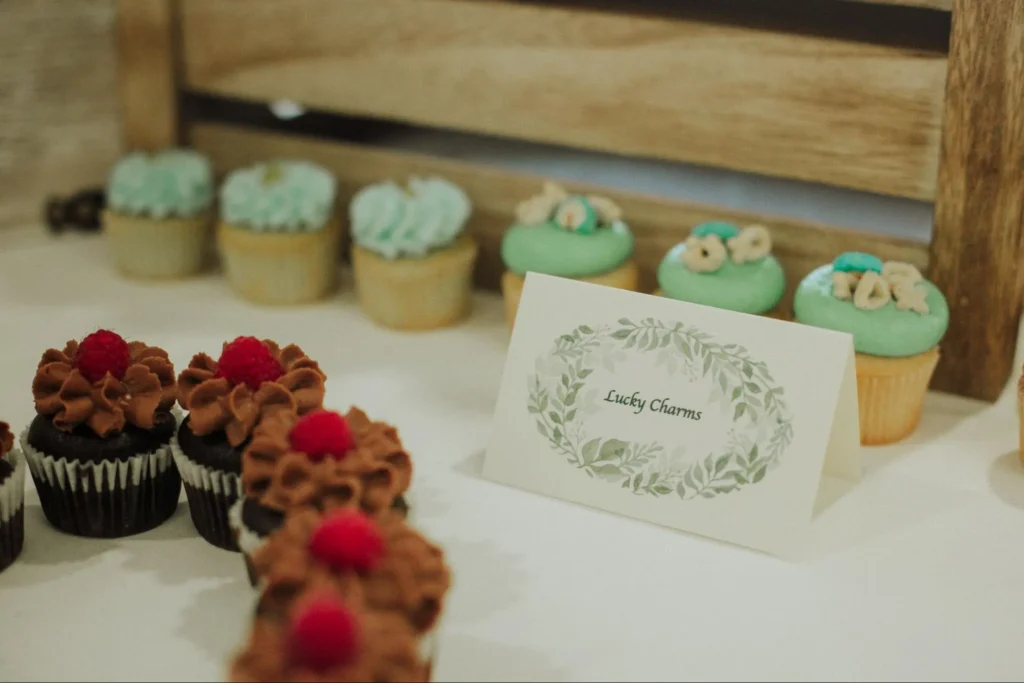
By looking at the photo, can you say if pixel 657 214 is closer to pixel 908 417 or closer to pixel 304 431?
pixel 908 417

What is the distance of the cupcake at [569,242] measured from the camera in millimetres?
1686

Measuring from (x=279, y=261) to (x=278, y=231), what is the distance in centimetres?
5

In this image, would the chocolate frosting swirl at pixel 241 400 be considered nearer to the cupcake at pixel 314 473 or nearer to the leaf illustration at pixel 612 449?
the cupcake at pixel 314 473

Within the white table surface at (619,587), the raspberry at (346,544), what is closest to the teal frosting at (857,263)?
the white table surface at (619,587)

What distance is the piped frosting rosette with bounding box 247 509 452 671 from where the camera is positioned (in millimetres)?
947

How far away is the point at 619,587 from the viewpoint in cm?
124

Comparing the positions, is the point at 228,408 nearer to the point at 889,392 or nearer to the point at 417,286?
the point at 417,286

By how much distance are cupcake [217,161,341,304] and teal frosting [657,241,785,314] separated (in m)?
0.62

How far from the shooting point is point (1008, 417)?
64.1 inches

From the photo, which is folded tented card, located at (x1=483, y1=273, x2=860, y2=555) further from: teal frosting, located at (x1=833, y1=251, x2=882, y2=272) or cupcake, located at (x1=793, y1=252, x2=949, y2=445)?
teal frosting, located at (x1=833, y1=251, x2=882, y2=272)

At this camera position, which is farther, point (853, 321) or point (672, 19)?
point (672, 19)

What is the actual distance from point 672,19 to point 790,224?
357 mm

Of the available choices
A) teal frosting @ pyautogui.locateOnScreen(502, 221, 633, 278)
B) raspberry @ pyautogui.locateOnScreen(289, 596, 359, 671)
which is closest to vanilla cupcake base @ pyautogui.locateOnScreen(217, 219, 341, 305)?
teal frosting @ pyautogui.locateOnScreen(502, 221, 633, 278)

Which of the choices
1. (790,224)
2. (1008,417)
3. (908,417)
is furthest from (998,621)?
(790,224)
